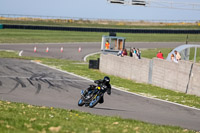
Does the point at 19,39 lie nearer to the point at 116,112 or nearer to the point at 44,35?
the point at 44,35

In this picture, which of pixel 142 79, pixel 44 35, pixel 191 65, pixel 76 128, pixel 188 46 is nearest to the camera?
pixel 76 128

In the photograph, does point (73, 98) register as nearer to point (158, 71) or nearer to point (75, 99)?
point (75, 99)

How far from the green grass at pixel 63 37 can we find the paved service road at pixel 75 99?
108ft

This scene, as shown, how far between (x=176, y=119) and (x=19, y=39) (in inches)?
1880

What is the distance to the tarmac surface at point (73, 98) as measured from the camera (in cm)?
1533

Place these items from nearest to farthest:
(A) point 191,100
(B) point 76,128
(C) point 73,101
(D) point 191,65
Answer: (B) point 76,128 → (C) point 73,101 → (A) point 191,100 → (D) point 191,65

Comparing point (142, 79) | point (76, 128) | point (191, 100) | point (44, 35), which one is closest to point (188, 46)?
point (142, 79)

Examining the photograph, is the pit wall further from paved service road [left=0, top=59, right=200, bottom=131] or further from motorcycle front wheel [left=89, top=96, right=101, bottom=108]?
motorcycle front wheel [left=89, top=96, right=101, bottom=108]

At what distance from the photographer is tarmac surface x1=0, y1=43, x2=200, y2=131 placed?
50.3 feet

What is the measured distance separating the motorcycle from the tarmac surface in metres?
0.24

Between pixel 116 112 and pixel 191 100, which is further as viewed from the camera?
pixel 191 100

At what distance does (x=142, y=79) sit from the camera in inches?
1069

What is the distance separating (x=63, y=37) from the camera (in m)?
68.0

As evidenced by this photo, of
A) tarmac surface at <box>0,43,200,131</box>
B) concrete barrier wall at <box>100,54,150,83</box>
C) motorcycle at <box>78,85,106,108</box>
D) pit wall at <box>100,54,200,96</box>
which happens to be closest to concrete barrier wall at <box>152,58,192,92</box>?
pit wall at <box>100,54,200,96</box>
